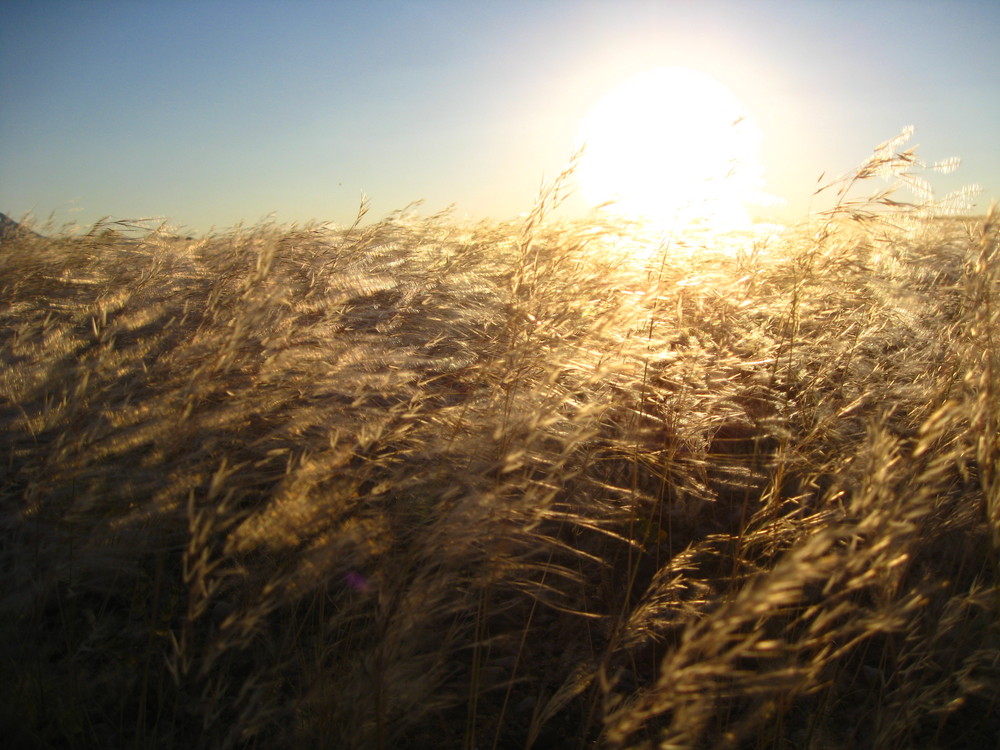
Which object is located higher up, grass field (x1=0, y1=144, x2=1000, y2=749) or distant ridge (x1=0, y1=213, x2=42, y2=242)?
distant ridge (x1=0, y1=213, x2=42, y2=242)

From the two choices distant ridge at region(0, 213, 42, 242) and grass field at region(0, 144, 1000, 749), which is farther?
distant ridge at region(0, 213, 42, 242)

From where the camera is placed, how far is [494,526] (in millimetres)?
1277

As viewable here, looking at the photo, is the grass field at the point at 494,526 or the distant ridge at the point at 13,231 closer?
the grass field at the point at 494,526

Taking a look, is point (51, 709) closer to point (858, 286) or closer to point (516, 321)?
point (516, 321)

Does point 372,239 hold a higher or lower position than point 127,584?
higher

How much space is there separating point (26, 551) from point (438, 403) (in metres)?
0.96

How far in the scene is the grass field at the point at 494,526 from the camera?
1.18 m

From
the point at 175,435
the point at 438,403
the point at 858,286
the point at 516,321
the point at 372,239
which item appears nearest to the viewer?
the point at 175,435

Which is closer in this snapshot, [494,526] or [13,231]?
[494,526]

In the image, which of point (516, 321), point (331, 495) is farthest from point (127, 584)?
point (516, 321)

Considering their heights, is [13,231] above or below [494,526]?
above

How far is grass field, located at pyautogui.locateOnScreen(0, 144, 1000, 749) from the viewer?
3.86ft

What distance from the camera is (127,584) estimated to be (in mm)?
1570

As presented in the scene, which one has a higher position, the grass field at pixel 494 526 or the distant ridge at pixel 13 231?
the distant ridge at pixel 13 231
